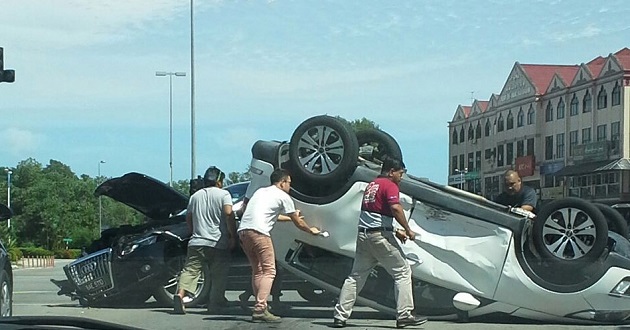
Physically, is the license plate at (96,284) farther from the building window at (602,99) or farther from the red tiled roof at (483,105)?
the building window at (602,99)

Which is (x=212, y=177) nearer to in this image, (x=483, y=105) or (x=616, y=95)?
(x=483, y=105)

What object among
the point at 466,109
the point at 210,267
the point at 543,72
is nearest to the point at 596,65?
the point at 543,72

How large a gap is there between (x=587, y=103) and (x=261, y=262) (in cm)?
384

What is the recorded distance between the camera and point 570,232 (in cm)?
938

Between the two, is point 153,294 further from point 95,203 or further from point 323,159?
point 323,159

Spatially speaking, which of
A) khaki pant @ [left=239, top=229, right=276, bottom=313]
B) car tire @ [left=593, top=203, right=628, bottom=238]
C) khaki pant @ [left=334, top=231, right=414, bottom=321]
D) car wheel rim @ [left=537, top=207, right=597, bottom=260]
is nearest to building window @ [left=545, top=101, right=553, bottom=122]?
car tire @ [left=593, top=203, right=628, bottom=238]

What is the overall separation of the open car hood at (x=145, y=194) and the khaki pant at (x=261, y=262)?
1785 millimetres

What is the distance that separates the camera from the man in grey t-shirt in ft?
34.9

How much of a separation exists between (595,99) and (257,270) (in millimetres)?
3980

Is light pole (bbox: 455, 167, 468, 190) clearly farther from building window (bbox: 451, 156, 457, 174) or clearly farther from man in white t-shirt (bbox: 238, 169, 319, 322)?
man in white t-shirt (bbox: 238, 169, 319, 322)

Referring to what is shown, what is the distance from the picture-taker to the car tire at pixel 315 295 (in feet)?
34.9

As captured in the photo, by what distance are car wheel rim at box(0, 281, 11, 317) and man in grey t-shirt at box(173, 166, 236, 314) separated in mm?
2109

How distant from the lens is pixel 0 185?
1177cm

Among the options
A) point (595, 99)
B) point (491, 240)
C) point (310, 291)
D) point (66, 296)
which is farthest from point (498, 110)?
point (66, 296)
